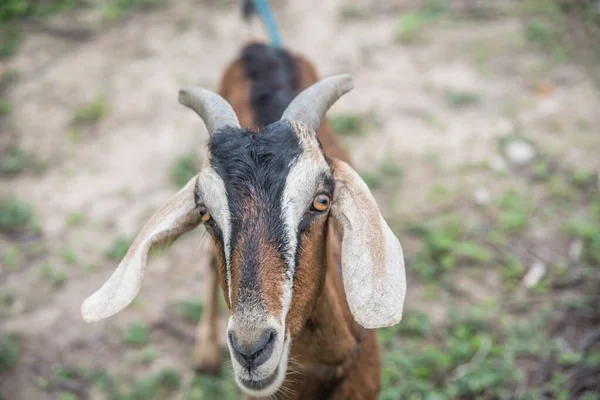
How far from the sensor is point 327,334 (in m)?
2.41

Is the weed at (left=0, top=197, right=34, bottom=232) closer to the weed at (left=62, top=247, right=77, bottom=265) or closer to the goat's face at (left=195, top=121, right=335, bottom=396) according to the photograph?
the weed at (left=62, top=247, right=77, bottom=265)

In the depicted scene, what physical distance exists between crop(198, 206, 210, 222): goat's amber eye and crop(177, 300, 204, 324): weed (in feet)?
7.62

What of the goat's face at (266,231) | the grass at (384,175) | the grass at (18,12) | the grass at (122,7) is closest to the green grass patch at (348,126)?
the grass at (384,175)

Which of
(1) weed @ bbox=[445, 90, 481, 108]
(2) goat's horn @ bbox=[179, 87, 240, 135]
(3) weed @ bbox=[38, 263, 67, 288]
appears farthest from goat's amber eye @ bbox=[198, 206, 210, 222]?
(1) weed @ bbox=[445, 90, 481, 108]

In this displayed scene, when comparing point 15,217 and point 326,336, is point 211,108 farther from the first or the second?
point 15,217

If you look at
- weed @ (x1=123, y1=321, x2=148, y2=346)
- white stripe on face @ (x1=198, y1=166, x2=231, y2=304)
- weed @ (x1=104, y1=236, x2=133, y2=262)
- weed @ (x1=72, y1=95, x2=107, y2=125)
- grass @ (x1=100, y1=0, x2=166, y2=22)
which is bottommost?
weed @ (x1=123, y1=321, x2=148, y2=346)

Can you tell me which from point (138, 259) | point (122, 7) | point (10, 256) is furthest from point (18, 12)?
point (138, 259)

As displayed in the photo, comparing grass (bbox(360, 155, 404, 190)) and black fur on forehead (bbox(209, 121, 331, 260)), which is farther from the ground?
black fur on forehead (bbox(209, 121, 331, 260))

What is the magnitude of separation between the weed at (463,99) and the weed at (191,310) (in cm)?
339

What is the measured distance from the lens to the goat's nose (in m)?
1.86

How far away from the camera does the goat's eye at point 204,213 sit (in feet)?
7.15

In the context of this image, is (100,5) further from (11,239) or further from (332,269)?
(332,269)

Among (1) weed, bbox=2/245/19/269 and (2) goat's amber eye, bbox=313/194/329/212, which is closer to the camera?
(2) goat's amber eye, bbox=313/194/329/212

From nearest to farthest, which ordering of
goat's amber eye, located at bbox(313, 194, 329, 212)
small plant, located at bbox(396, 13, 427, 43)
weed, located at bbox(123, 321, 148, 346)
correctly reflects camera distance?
1. goat's amber eye, located at bbox(313, 194, 329, 212)
2. weed, located at bbox(123, 321, 148, 346)
3. small plant, located at bbox(396, 13, 427, 43)
